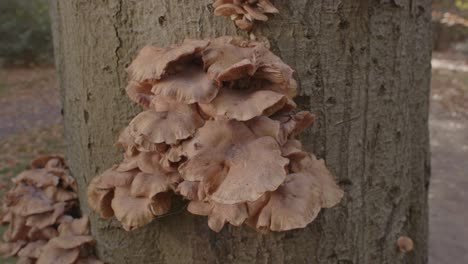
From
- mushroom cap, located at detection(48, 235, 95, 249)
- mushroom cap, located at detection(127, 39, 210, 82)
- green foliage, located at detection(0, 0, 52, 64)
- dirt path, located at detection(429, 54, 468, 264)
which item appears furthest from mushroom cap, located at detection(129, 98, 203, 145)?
green foliage, located at detection(0, 0, 52, 64)

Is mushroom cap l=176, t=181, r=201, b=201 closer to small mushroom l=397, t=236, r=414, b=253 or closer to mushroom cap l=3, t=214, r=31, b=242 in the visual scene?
small mushroom l=397, t=236, r=414, b=253

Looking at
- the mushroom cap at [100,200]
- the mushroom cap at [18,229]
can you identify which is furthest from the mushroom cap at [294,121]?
the mushroom cap at [18,229]

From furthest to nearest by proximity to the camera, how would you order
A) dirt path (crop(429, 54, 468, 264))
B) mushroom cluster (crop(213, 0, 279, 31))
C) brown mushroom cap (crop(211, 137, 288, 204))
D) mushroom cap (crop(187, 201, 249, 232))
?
dirt path (crop(429, 54, 468, 264))
mushroom cluster (crop(213, 0, 279, 31))
mushroom cap (crop(187, 201, 249, 232))
brown mushroom cap (crop(211, 137, 288, 204))

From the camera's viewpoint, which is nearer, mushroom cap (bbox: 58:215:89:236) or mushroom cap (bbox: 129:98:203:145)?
mushroom cap (bbox: 129:98:203:145)

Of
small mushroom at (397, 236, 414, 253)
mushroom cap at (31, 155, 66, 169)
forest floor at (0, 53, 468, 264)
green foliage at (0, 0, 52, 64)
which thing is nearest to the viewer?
small mushroom at (397, 236, 414, 253)

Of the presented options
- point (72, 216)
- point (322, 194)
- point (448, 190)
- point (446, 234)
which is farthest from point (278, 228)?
point (448, 190)

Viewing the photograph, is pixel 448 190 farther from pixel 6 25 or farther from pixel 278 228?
pixel 6 25
